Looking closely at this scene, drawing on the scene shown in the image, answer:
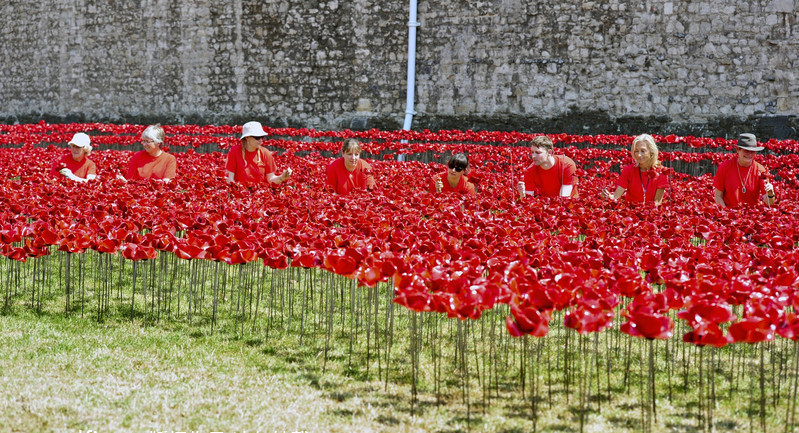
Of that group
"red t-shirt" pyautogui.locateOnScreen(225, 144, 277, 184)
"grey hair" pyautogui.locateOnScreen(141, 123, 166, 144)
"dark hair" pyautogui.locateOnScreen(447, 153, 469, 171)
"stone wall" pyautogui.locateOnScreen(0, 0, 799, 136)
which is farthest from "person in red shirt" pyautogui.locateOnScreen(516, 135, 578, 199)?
"stone wall" pyautogui.locateOnScreen(0, 0, 799, 136)

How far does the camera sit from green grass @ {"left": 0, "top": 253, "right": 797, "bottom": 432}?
3.62m

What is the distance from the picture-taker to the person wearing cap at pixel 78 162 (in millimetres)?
8688

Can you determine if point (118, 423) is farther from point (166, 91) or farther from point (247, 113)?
point (166, 91)

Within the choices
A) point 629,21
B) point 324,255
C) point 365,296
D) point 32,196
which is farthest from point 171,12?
point 324,255

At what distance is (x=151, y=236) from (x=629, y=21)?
12.8m

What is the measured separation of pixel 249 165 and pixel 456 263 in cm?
481

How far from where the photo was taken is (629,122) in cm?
1562

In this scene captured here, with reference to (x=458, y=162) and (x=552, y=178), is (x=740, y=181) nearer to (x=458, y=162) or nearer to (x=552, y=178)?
(x=552, y=178)

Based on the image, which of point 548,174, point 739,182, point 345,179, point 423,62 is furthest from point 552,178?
point 423,62

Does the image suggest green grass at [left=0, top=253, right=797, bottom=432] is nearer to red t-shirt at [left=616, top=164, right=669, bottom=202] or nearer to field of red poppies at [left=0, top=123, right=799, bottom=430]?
field of red poppies at [left=0, top=123, right=799, bottom=430]

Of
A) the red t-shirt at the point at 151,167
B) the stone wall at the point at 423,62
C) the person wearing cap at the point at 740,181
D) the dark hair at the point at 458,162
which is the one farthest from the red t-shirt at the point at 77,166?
the stone wall at the point at 423,62

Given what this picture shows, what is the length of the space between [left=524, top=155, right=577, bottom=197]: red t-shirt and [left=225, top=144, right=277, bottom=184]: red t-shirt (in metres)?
2.74

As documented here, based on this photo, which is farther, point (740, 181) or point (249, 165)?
point (249, 165)

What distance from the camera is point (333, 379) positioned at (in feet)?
13.8
